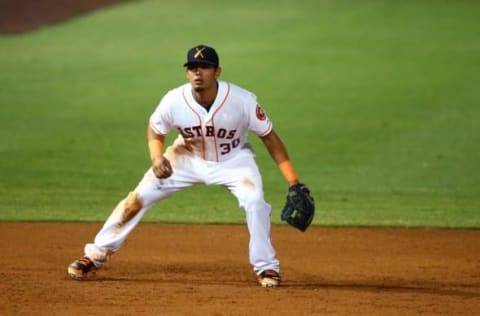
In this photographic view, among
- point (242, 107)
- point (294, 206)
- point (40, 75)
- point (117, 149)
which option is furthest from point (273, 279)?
point (40, 75)

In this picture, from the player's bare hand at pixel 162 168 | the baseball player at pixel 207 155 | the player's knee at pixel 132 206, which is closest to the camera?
the player's bare hand at pixel 162 168

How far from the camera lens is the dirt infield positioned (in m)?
8.53

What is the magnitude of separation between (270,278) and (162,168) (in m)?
1.23

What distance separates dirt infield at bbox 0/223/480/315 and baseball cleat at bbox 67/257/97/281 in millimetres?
78

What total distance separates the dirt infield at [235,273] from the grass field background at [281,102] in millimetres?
692

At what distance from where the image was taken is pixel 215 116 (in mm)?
9109

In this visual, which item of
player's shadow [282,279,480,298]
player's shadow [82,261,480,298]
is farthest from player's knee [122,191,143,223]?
player's shadow [282,279,480,298]

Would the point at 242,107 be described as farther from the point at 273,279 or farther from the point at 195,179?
the point at 273,279

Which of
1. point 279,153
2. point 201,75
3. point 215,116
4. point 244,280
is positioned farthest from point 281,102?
point 201,75

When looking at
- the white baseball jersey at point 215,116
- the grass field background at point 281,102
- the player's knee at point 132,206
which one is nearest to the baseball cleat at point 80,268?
the player's knee at point 132,206

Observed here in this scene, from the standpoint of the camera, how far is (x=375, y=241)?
440 inches

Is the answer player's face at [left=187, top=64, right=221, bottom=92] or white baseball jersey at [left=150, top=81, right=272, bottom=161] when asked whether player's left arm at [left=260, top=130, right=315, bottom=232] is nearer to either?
white baseball jersey at [left=150, top=81, right=272, bottom=161]

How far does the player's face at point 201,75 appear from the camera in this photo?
8984mm

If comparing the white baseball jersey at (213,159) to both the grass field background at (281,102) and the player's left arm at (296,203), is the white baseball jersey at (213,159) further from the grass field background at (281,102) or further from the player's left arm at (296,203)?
the grass field background at (281,102)
